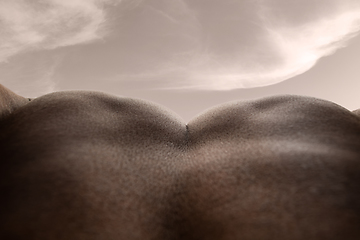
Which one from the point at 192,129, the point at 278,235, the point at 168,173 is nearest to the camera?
the point at 278,235

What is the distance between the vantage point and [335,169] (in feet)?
1.74

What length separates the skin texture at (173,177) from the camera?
0.48 metres

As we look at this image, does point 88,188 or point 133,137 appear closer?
point 88,188

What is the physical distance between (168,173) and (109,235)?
0.60ft

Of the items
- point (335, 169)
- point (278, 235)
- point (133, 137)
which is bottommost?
point (278, 235)

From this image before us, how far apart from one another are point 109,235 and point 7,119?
0.43 meters

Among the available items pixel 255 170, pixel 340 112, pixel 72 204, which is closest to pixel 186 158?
pixel 255 170

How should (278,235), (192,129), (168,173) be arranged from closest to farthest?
1. (278,235)
2. (168,173)
3. (192,129)

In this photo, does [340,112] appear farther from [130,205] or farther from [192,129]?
[130,205]

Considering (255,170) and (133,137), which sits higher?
(133,137)

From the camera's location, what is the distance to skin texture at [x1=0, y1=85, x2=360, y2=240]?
18.7 inches

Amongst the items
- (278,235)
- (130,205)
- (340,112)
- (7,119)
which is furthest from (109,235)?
(340,112)

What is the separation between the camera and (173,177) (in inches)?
22.7

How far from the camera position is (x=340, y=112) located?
2.23 ft
